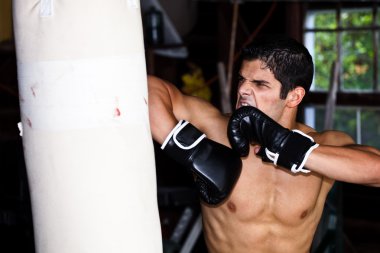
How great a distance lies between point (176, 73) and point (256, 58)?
5.45 metres

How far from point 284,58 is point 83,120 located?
1111mm

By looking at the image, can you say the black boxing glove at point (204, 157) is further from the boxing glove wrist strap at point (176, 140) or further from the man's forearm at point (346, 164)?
the man's forearm at point (346, 164)

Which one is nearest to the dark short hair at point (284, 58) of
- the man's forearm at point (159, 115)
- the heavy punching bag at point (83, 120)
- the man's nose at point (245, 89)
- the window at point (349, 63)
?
the man's nose at point (245, 89)

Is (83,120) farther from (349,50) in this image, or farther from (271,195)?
(349,50)

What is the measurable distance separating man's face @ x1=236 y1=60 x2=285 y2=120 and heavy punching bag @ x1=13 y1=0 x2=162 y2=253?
0.85m

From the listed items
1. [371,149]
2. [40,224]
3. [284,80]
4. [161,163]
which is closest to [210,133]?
[284,80]

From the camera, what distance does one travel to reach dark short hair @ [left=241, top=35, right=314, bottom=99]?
266 cm

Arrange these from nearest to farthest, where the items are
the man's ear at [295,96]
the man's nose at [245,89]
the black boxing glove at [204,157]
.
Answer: the black boxing glove at [204,157] → the man's nose at [245,89] → the man's ear at [295,96]

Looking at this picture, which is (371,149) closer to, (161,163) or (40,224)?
(40,224)

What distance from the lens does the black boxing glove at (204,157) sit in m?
2.39

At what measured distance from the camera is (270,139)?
2.43 metres

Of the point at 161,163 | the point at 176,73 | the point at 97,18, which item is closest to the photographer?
the point at 97,18

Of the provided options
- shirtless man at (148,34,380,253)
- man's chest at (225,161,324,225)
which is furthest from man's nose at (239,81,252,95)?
man's chest at (225,161,324,225)

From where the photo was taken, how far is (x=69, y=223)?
1.79m
